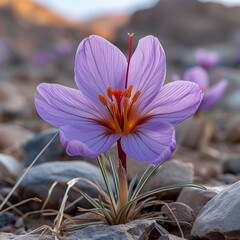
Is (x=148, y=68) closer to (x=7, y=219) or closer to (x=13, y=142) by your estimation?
(x=7, y=219)

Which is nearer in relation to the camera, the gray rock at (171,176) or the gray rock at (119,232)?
the gray rock at (119,232)

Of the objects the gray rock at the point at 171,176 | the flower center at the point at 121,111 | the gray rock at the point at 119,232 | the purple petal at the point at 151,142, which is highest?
the flower center at the point at 121,111

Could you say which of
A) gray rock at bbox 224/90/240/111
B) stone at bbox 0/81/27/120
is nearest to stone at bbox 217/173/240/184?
stone at bbox 0/81/27/120

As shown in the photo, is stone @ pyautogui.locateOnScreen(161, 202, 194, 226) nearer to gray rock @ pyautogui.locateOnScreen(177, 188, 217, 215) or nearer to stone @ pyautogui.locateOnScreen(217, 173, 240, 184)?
gray rock @ pyautogui.locateOnScreen(177, 188, 217, 215)

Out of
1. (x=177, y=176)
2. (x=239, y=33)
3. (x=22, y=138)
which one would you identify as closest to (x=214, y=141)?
(x=22, y=138)

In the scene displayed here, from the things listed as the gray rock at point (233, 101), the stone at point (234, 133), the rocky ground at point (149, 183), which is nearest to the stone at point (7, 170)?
the rocky ground at point (149, 183)

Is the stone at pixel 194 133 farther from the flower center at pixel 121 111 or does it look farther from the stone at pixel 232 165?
the flower center at pixel 121 111

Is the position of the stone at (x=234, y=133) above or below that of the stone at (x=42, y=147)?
below
